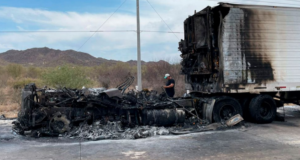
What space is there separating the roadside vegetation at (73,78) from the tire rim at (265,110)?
6.05m

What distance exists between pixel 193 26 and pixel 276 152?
18.0ft

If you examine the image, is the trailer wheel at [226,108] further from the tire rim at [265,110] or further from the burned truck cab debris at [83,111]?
the burned truck cab debris at [83,111]

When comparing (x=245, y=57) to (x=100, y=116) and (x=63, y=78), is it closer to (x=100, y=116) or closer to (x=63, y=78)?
(x=100, y=116)

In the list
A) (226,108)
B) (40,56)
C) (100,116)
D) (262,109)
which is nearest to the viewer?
(100,116)

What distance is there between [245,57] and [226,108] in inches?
73.8

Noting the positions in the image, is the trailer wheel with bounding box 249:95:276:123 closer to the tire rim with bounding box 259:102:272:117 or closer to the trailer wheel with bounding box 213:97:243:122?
the tire rim with bounding box 259:102:272:117

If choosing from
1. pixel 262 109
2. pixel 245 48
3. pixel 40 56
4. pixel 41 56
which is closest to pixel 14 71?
pixel 245 48

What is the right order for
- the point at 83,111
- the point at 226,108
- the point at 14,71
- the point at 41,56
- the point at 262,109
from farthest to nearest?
the point at 41,56, the point at 14,71, the point at 262,109, the point at 226,108, the point at 83,111

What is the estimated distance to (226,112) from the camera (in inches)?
364

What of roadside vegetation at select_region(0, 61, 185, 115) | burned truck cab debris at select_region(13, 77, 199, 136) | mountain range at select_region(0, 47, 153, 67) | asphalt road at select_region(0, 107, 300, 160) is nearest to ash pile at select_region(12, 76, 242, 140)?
burned truck cab debris at select_region(13, 77, 199, 136)

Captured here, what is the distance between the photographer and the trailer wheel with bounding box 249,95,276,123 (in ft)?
30.6

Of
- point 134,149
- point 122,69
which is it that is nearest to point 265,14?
point 134,149

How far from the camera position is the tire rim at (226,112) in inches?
362

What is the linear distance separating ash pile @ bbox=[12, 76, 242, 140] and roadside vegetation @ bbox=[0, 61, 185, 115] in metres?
4.47
